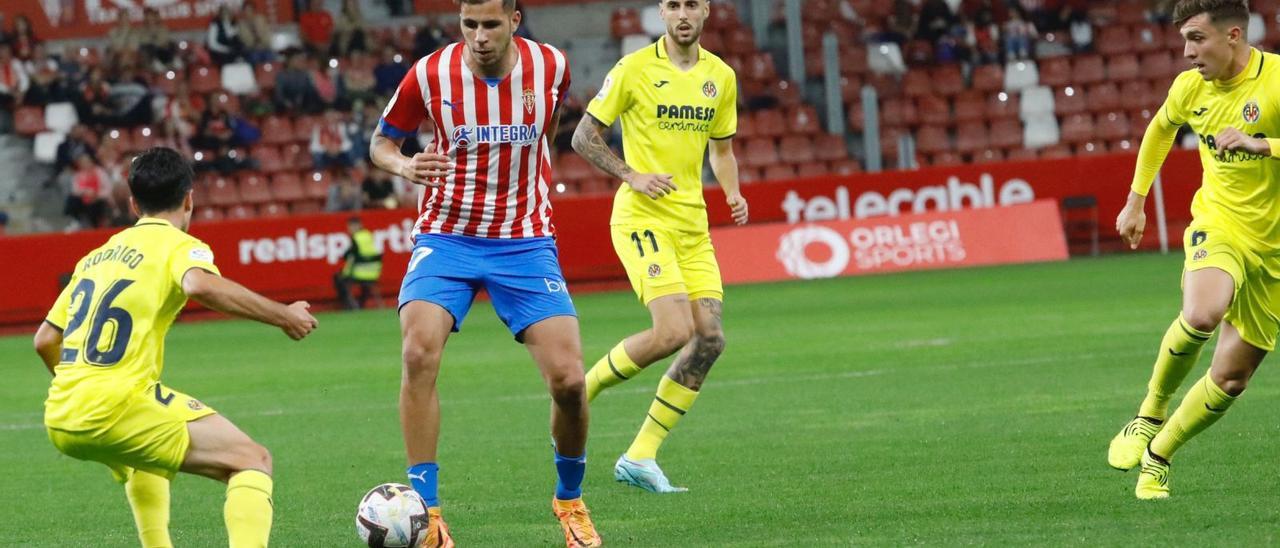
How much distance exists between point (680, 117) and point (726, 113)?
1.01ft

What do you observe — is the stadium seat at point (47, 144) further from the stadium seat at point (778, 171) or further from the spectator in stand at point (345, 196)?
the stadium seat at point (778, 171)

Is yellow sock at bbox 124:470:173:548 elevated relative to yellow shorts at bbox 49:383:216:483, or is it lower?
lower

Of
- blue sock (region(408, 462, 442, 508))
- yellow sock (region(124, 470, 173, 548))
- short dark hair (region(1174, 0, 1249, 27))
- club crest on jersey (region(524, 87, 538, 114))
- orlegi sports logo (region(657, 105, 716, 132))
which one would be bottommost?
blue sock (region(408, 462, 442, 508))

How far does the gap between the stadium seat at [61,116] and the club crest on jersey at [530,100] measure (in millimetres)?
20909

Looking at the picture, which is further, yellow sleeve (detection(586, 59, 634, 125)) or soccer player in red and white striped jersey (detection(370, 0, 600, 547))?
yellow sleeve (detection(586, 59, 634, 125))

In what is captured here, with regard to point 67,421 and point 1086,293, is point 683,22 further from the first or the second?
point 1086,293

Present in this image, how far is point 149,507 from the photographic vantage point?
6023 millimetres

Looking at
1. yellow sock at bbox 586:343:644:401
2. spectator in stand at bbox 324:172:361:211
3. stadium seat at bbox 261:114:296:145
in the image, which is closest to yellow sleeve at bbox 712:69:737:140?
yellow sock at bbox 586:343:644:401

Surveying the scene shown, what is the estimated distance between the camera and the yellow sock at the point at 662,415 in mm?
8477

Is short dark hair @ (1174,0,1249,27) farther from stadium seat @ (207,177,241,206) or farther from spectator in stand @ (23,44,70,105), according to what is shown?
spectator in stand @ (23,44,70,105)

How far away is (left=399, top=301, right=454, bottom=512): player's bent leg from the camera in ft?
21.9

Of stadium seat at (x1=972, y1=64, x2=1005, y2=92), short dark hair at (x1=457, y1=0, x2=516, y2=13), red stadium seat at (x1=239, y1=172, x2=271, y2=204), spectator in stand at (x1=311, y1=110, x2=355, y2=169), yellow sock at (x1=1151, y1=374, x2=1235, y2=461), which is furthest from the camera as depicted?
stadium seat at (x1=972, y1=64, x2=1005, y2=92)

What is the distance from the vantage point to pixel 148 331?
5.60 meters

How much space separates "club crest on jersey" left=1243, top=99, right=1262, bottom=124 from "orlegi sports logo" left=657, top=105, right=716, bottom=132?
2.77m
